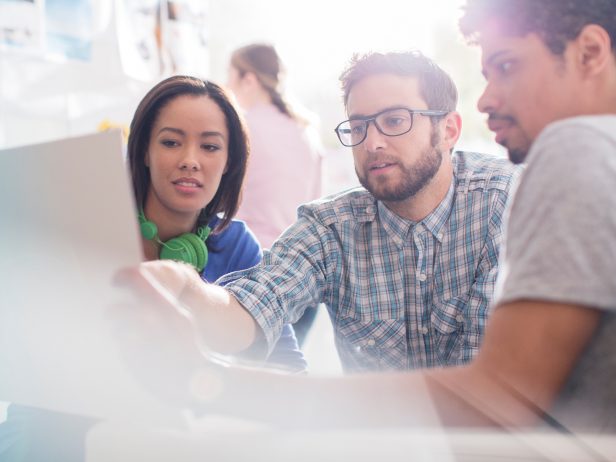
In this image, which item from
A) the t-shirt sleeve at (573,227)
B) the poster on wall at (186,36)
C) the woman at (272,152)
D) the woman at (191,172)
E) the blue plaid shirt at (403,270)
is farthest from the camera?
the poster on wall at (186,36)

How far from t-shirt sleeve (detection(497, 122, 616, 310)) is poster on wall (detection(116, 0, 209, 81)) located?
7.21 feet

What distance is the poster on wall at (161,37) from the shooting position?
8.22 ft

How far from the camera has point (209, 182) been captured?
1.35m

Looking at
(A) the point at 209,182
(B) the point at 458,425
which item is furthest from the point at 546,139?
(A) the point at 209,182

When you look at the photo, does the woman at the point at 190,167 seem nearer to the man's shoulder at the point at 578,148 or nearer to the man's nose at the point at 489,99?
the man's nose at the point at 489,99

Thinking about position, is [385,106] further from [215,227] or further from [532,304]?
[532,304]

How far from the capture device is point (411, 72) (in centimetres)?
134

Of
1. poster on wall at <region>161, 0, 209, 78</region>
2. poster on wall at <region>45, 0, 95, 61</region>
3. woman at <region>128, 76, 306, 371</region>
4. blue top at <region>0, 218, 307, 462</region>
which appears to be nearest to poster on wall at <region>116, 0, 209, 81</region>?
poster on wall at <region>161, 0, 209, 78</region>

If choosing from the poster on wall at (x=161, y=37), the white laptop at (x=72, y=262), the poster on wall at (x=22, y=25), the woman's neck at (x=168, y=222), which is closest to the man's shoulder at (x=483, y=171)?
the woman's neck at (x=168, y=222)

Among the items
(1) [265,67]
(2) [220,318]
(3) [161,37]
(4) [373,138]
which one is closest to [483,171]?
(4) [373,138]

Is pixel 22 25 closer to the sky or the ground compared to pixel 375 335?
closer to the sky

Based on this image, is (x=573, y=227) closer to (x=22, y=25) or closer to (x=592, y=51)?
(x=592, y=51)

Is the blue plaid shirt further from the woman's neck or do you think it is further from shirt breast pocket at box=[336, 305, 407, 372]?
the woman's neck

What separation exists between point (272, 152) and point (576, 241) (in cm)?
150
